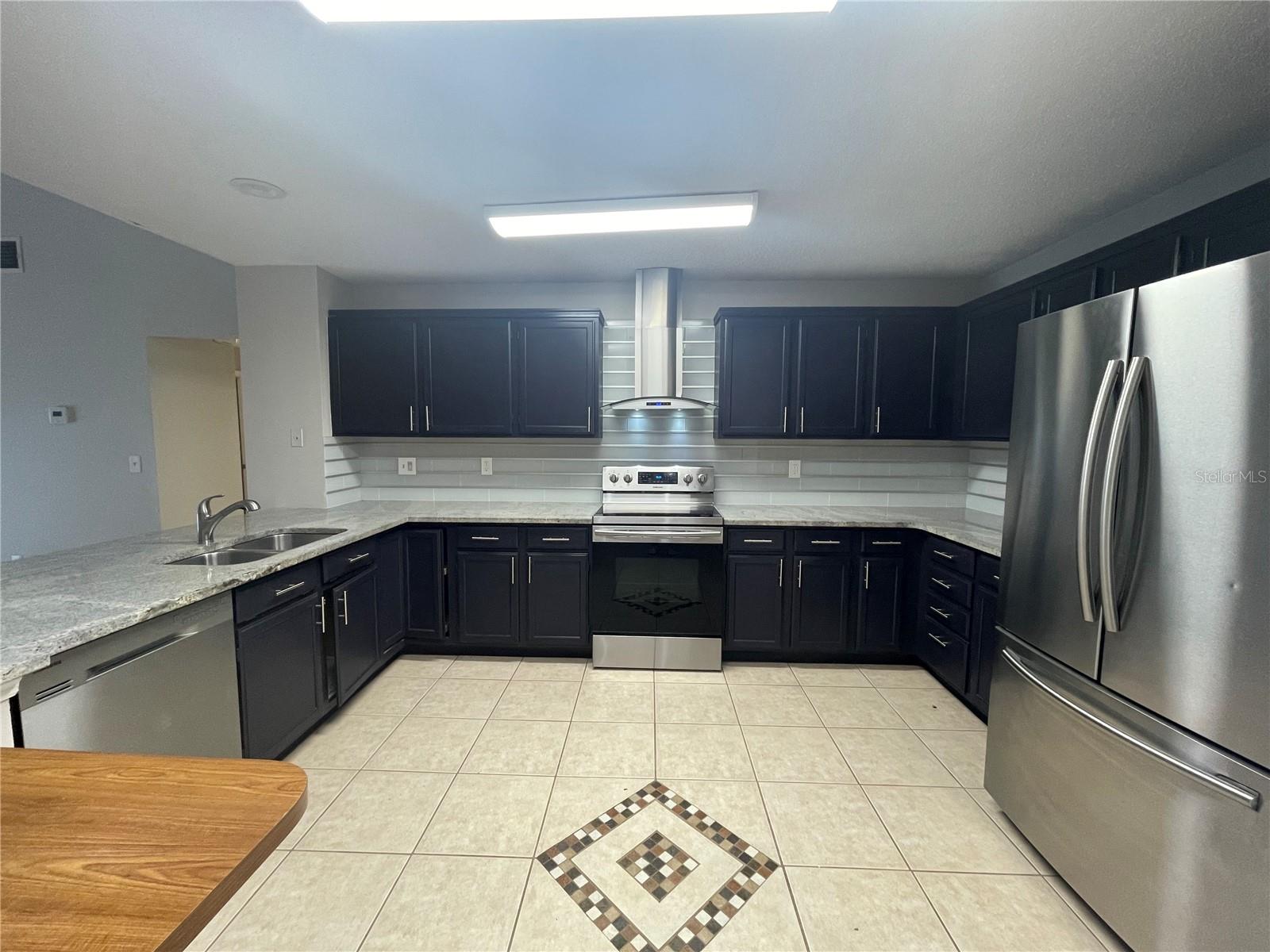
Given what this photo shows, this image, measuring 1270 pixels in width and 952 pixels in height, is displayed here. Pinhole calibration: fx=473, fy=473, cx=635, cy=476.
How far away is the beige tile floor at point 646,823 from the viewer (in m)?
1.36

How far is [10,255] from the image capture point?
2.84 m

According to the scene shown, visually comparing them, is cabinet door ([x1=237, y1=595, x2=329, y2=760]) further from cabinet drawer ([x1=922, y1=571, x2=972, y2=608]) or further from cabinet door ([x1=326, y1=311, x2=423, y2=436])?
cabinet drawer ([x1=922, y1=571, x2=972, y2=608])

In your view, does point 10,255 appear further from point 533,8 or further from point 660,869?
point 660,869

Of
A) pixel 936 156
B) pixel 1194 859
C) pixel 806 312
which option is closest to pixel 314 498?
pixel 806 312

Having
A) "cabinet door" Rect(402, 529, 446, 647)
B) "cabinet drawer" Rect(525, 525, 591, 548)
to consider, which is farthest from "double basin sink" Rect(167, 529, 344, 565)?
"cabinet drawer" Rect(525, 525, 591, 548)

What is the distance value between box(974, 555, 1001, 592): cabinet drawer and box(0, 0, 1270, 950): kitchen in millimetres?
145

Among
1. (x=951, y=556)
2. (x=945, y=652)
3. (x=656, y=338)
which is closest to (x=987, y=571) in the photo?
(x=951, y=556)

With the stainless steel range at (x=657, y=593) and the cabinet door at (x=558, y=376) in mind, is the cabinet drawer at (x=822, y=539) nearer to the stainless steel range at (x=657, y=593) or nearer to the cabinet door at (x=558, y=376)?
the stainless steel range at (x=657, y=593)

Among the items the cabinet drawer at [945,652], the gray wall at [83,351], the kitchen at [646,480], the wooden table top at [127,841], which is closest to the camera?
the wooden table top at [127,841]

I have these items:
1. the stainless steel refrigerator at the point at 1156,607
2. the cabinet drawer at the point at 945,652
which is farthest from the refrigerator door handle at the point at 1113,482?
the cabinet drawer at the point at 945,652

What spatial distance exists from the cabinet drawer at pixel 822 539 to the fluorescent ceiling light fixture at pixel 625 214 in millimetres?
1752

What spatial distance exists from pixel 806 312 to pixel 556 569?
7.42 ft

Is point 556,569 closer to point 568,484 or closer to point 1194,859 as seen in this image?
point 568,484

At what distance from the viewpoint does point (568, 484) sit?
3.46 meters
